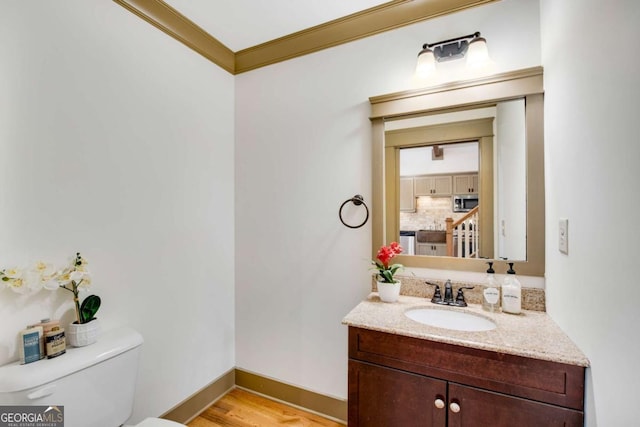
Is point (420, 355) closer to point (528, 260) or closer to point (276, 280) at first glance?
point (528, 260)

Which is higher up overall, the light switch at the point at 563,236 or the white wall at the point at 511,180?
the white wall at the point at 511,180

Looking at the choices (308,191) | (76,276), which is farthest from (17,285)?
(308,191)

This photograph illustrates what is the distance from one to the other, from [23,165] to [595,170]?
6.79 feet

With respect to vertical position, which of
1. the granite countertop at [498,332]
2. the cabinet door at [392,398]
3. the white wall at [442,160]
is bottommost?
the cabinet door at [392,398]

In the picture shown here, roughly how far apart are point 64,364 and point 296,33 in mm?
2196

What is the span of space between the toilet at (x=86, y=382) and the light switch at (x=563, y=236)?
176cm

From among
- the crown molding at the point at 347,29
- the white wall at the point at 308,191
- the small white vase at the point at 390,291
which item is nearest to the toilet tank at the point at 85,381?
the white wall at the point at 308,191

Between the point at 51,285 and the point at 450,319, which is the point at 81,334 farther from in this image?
the point at 450,319

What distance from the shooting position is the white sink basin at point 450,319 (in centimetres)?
141

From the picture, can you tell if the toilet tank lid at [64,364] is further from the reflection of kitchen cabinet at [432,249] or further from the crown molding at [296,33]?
the crown molding at [296,33]

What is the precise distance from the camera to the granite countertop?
101 centimetres

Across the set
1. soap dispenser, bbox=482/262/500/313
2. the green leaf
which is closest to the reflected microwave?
soap dispenser, bbox=482/262/500/313

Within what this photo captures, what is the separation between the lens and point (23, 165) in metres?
1.18

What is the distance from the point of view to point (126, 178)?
5.10ft
